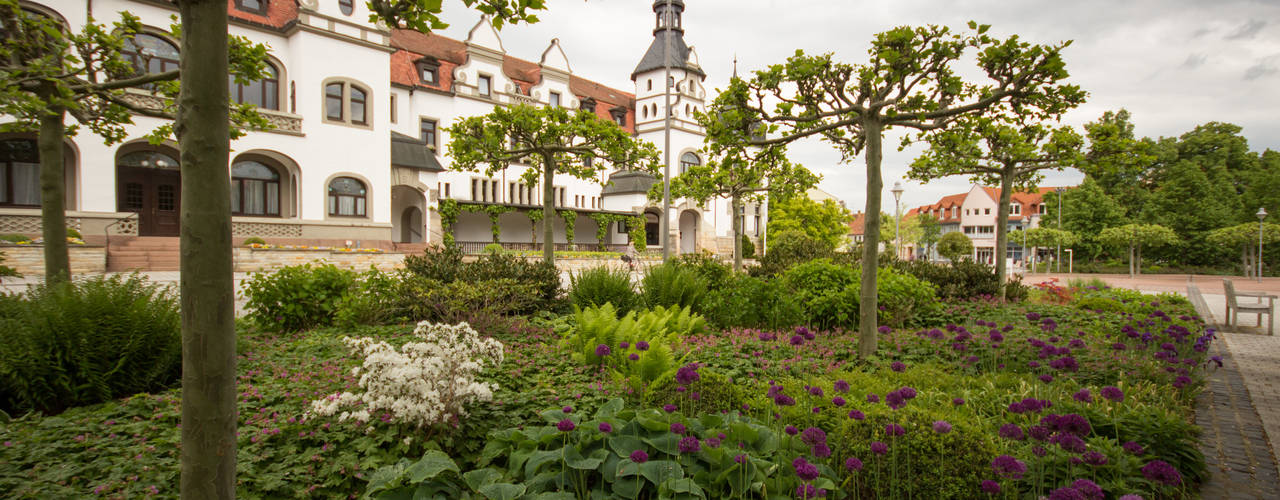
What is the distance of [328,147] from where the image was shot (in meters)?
23.1

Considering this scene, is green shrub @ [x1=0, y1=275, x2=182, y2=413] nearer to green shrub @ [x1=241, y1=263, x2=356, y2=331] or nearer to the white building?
green shrub @ [x1=241, y1=263, x2=356, y2=331]

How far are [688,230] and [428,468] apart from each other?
44.9 m

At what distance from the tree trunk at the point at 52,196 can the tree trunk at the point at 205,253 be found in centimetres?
667

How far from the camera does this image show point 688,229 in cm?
4703

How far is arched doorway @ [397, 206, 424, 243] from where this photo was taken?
32.1m

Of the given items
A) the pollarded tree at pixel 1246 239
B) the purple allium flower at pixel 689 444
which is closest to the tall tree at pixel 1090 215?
the pollarded tree at pixel 1246 239

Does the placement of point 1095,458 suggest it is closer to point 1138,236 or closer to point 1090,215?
point 1138,236

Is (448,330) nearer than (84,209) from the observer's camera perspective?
Yes

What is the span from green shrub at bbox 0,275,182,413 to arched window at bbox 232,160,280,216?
20.6 m

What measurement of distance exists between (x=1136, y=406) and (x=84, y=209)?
1068 inches

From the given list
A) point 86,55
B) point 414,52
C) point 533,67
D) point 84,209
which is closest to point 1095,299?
point 86,55

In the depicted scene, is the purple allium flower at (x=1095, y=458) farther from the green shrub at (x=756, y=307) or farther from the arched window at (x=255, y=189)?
the arched window at (x=255, y=189)

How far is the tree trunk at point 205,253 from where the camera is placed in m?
1.74

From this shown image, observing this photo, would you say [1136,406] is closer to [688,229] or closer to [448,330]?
[448,330]
